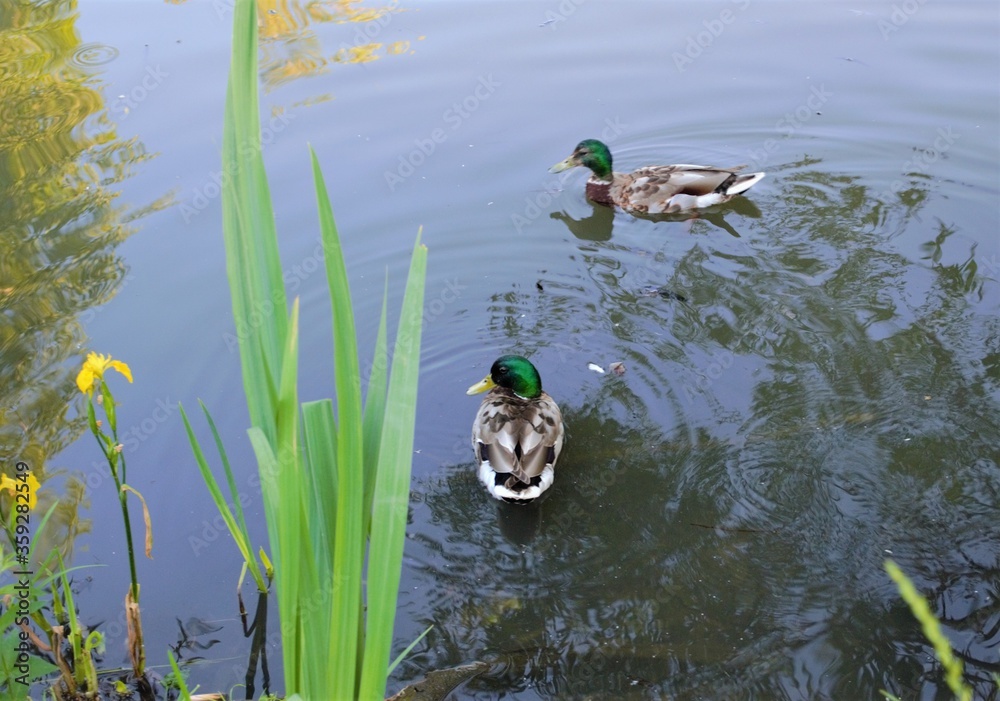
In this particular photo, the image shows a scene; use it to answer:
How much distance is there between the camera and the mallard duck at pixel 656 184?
7070 mm

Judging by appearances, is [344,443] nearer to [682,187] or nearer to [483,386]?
[483,386]

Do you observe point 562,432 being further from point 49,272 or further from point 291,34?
point 291,34

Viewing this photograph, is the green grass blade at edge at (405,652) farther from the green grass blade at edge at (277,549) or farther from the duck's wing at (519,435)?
the duck's wing at (519,435)

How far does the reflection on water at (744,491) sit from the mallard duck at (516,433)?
15 centimetres

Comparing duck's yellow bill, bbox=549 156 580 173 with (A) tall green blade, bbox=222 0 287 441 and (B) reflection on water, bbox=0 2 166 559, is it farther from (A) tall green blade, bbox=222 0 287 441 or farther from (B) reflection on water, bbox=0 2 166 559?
(A) tall green blade, bbox=222 0 287 441

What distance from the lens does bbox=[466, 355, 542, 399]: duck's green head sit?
206 inches

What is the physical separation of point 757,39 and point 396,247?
457cm

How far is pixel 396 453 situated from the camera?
2.06 meters

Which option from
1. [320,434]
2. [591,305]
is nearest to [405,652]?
[320,434]

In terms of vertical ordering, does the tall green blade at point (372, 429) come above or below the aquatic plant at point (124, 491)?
above

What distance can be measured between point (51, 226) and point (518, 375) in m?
4.02

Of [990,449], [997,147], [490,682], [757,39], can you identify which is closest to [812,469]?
[990,449]

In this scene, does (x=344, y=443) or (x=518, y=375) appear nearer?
(x=344, y=443)

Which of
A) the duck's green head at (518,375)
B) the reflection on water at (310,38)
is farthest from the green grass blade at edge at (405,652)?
the reflection on water at (310,38)
